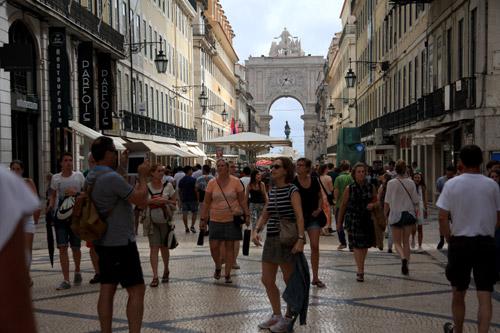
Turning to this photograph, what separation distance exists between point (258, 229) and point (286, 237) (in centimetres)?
91

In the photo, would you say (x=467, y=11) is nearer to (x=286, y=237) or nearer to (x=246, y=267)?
(x=246, y=267)

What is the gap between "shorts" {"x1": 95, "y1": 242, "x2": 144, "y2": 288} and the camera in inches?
220

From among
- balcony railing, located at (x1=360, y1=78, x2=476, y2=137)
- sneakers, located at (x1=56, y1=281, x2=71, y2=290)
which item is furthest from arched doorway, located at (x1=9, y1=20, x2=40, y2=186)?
sneakers, located at (x1=56, y1=281, x2=71, y2=290)

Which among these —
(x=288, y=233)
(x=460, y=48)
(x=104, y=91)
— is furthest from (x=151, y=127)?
(x=288, y=233)

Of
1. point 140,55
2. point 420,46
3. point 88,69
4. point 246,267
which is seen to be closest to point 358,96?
point 140,55

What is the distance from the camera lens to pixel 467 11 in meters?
20.6

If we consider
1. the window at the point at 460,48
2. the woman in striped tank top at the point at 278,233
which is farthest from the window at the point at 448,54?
the woman in striped tank top at the point at 278,233

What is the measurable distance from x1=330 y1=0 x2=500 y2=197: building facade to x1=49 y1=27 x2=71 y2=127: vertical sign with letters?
37.4 feet

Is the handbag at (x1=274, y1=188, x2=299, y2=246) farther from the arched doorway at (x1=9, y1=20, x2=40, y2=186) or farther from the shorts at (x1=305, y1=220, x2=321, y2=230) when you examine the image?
the arched doorway at (x1=9, y1=20, x2=40, y2=186)

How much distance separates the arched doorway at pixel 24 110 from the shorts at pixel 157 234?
1222 cm

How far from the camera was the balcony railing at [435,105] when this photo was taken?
1967cm

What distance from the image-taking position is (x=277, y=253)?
22.2ft

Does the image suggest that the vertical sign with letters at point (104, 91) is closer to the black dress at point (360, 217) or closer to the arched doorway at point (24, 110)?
the arched doorway at point (24, 110)

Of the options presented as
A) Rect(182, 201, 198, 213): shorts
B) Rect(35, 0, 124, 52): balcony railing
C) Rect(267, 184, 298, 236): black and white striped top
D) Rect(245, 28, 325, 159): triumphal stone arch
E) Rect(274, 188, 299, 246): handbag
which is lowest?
Rect(182, 201, 198, 213): shorts
